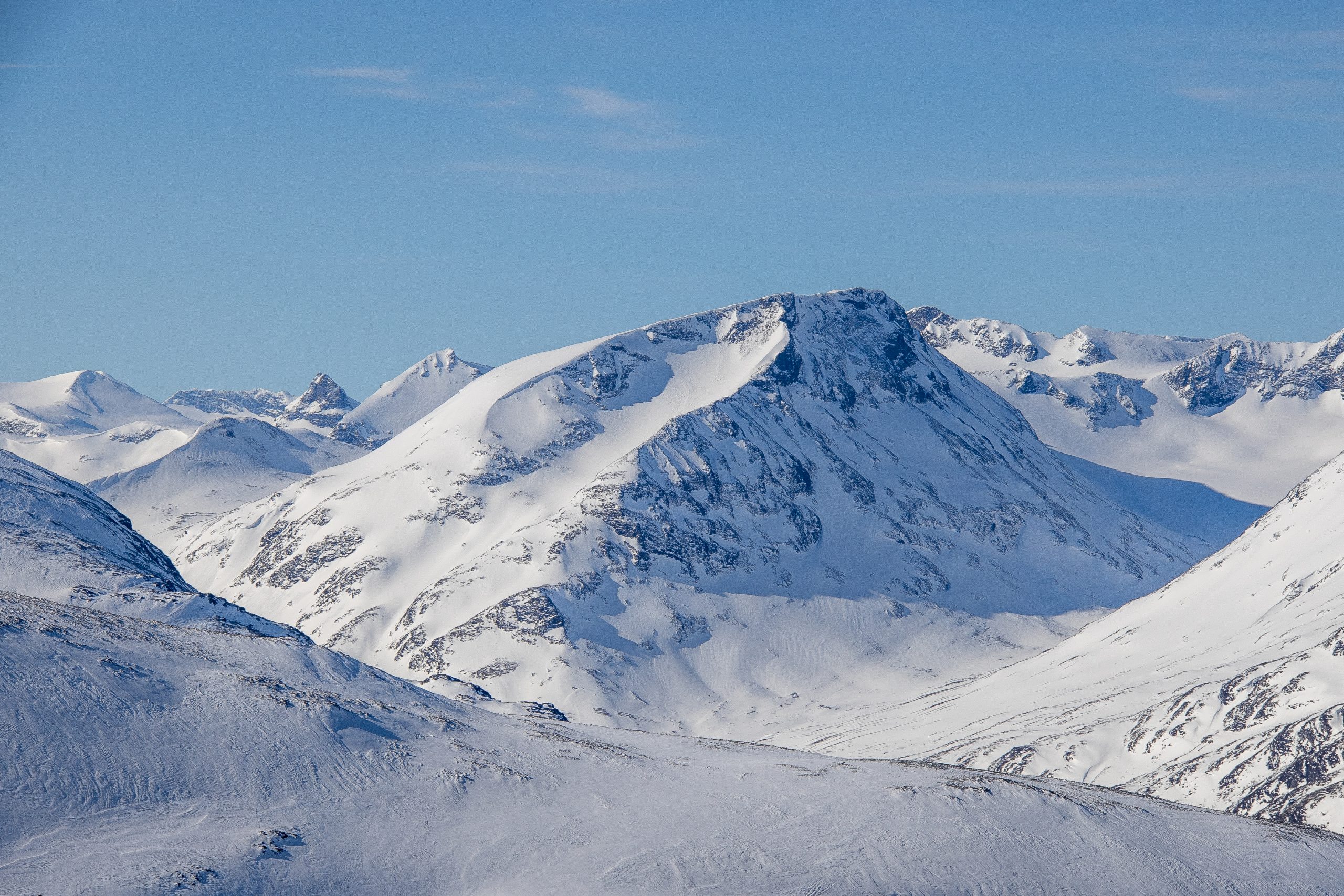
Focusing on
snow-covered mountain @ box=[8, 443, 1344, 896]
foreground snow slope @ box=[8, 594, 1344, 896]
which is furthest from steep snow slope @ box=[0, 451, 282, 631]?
foreground snow slope @ box=[8, 594, 1344, 896]

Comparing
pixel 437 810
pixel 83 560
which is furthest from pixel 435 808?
pixel 83 560

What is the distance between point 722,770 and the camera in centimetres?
9181

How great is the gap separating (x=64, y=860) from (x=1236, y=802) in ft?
404

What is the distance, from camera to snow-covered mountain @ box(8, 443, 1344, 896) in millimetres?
67812

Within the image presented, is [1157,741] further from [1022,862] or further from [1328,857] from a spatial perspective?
[1022,862]

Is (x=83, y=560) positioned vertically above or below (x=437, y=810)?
below

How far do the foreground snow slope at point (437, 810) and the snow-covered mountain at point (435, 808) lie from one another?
0.49 feet

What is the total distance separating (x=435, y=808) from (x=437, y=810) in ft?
0.89

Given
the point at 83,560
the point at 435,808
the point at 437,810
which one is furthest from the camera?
the point at 83,560

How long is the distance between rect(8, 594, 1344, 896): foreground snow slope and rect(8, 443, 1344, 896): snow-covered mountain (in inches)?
5.8

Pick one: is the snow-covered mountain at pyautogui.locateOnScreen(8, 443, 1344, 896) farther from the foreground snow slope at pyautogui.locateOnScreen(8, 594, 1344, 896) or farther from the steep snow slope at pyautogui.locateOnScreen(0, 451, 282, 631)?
the steep snow slope at pyautogui.locateOnScreen(0, 451, 282, 631)

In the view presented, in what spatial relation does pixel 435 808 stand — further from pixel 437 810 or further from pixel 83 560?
pixel 83 560

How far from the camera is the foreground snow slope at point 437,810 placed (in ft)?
222

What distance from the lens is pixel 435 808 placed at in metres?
76.5
